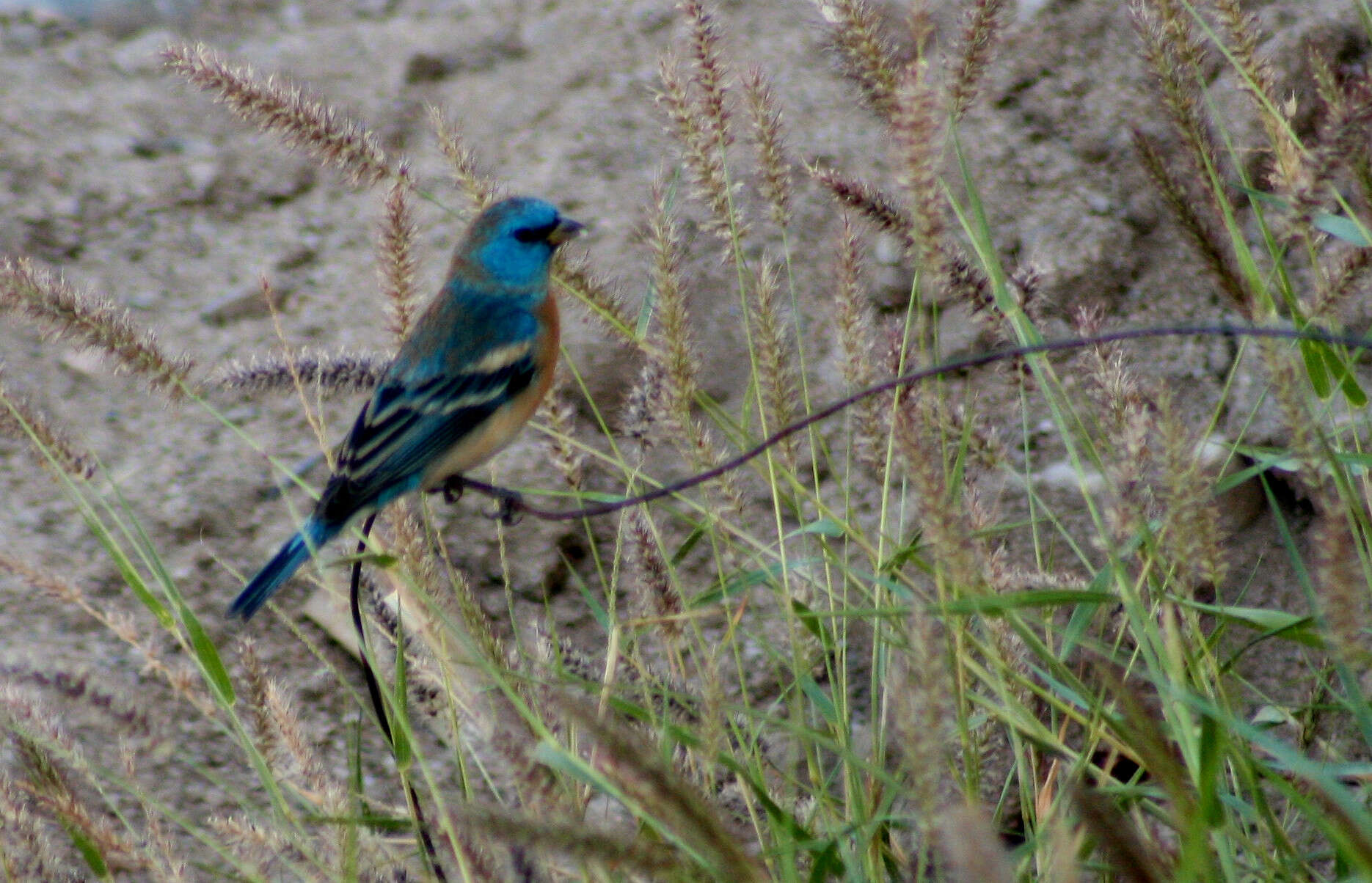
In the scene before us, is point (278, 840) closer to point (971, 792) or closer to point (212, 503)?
point (971, 792)

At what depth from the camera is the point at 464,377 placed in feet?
8.30

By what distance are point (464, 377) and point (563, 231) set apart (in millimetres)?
A: 362

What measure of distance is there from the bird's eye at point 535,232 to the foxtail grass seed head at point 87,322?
71cm

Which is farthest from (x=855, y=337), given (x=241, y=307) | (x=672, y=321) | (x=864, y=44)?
(x=241, y=307)

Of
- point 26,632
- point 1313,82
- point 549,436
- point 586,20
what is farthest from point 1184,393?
point 26,632

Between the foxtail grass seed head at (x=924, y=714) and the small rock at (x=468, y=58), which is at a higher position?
the foxtail grass seed head at (x=924, y=714)

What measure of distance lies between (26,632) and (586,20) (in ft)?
7.68

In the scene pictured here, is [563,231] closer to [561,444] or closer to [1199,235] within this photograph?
[561,444]

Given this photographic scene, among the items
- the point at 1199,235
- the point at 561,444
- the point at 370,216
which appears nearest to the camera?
the point at 1199,235

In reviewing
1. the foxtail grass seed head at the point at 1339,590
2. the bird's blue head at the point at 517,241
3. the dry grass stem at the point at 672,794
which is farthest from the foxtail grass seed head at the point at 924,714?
the bird's blue head at the point at 517,241

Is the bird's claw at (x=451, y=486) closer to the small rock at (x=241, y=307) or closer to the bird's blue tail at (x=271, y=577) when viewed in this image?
the bird's blue tail at (x=271, y=577)

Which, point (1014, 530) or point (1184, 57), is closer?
point (1184, 57)

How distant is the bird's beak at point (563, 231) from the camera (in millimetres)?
2342

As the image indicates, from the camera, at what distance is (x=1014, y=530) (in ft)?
9.52
